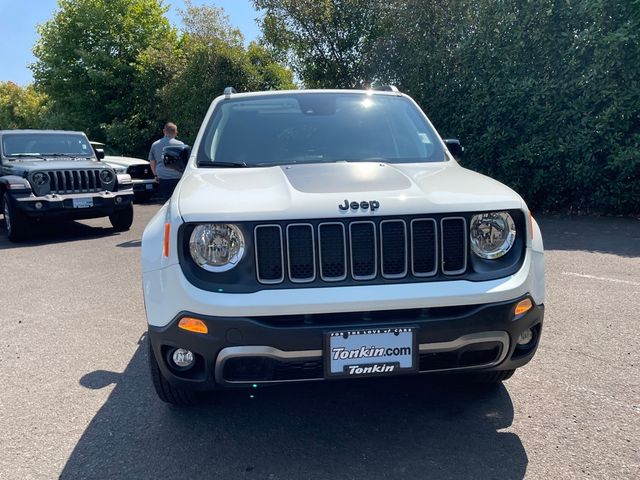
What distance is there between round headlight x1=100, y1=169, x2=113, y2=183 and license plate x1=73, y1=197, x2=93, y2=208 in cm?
50

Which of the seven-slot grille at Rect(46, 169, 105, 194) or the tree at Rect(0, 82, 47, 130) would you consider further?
the tree at Rect(0, 82, 47, 130)

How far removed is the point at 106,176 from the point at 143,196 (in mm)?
4865

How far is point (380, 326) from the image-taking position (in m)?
2.61

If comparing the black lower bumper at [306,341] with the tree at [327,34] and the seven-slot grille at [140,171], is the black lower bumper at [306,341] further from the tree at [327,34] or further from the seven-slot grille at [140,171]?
the seven-slot grille at [140,171]

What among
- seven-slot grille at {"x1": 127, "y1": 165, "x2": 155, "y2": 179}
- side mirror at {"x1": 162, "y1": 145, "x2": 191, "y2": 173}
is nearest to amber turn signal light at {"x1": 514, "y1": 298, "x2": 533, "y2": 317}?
side mirror at {"x1": 162, "y1": 145, "x2": 191, "y2": 173}

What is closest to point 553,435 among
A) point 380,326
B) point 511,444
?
point 511,444

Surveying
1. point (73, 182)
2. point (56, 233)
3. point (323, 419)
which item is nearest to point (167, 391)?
point (323, 419)

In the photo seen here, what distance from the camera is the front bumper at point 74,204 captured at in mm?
9133

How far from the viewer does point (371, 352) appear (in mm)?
2625

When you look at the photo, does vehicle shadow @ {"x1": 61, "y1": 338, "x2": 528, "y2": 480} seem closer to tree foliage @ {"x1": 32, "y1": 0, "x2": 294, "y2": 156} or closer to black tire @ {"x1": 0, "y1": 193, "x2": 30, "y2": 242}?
black tire @ {"x1": 0, "y1": 193, "x2": 30, "y2": 242}

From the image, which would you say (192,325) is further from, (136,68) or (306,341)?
(136,68)

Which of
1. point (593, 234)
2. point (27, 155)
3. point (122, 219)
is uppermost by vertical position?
point (27, 155)

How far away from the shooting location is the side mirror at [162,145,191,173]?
4.28 meters

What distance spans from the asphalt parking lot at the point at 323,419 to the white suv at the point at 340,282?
42 centimetres
